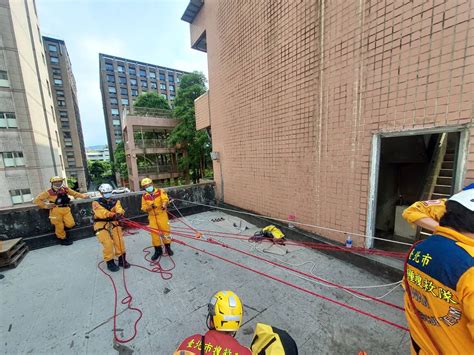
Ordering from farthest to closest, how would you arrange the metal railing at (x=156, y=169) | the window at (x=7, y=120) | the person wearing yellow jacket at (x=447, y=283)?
1. the metal railing at (x=156, y=169)
2. the window at (x=7, y=120)
3. the person wearing yellow jacket at (x=447, y=283)

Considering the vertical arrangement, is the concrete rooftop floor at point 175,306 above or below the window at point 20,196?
above

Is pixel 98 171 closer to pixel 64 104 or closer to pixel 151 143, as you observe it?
pixel 64 104

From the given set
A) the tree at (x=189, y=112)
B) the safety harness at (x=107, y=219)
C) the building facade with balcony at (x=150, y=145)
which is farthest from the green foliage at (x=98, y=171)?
the safety harness at (x=107, y=219)

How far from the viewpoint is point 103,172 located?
56.5 metres

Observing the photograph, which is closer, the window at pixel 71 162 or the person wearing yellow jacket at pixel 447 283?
the person wearing yellow jacket at pixel 447 283

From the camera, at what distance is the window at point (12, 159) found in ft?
45.3

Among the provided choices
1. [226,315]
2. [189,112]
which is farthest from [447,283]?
[189,112]

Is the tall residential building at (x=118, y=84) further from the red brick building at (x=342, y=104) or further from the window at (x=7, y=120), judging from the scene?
the red brick building at (x=342, y=104)

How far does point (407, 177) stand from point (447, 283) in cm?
602

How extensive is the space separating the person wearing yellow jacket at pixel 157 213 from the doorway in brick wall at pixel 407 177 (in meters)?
4.25

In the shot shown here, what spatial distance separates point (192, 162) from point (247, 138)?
595 inches

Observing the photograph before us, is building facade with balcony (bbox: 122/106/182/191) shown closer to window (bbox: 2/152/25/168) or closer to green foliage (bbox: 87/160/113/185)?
window (bbox: 2/152/25/168)

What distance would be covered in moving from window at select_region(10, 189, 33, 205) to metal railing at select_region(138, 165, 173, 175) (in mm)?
8975

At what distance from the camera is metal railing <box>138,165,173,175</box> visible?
2249cm
